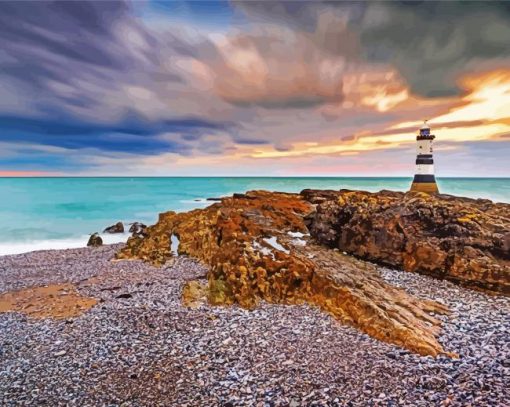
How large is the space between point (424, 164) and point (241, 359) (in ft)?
49.0

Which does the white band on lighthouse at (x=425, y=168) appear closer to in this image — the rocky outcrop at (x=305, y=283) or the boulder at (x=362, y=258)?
the boulder at (x=362, y=258)

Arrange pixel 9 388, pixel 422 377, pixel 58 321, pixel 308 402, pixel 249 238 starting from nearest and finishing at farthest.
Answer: pixel 308 402
pixel 422 377
pixel 9 388
pixel 58 321
pixel 249 238

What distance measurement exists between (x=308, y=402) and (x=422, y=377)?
53.0 inches

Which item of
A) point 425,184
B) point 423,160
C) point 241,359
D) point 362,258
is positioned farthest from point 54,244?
point 423,160

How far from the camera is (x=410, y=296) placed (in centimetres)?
648

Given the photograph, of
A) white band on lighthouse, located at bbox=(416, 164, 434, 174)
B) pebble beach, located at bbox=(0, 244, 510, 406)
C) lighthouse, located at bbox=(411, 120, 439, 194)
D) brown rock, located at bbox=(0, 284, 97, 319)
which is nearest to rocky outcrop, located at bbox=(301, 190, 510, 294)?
pebble beach, located at bbox=(0, 244, 510, 406)

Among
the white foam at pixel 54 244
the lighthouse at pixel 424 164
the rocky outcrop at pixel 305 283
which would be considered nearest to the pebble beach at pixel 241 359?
the rocky outcrop at pixel 305 283

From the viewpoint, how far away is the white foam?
18673mm

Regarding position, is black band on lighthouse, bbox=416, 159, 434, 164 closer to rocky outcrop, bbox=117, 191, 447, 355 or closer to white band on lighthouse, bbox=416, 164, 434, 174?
white band on lighthouse, bbox=416, 164, 434, 174

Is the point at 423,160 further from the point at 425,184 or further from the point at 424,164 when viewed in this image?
the point at 425,184

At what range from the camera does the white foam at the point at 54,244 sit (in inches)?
735

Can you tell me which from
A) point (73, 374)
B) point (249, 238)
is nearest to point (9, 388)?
point (73, 374)

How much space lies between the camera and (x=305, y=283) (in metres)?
6.60

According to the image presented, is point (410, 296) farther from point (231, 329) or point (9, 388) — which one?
point (9, 388)
